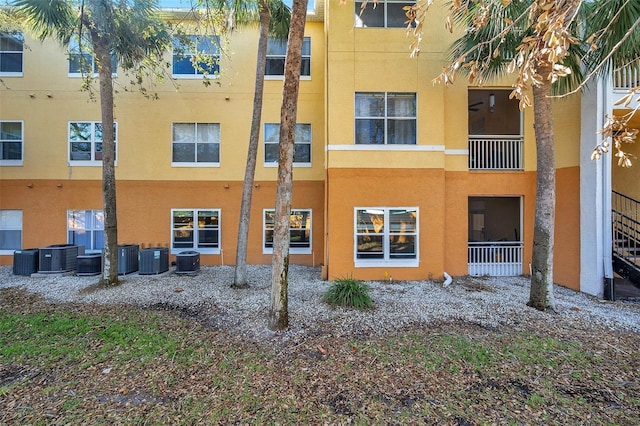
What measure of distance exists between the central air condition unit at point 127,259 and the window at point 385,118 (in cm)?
782

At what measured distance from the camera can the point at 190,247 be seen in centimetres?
1112

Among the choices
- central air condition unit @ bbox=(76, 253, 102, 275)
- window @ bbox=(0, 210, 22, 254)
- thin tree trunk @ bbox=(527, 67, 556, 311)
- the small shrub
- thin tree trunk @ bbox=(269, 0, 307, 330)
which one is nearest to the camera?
thin tree trunk @ bbox=(269, 0, 307, 330)

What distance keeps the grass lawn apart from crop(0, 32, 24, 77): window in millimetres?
10417

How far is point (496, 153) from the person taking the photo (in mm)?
9594

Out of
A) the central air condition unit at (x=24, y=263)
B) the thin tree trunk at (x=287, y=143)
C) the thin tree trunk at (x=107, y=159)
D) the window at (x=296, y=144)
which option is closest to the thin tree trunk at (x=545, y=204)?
the thin tree trunk at (x=287, y=143)

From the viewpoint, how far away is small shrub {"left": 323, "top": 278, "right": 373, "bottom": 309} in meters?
6.41

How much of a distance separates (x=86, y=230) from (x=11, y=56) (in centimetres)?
688

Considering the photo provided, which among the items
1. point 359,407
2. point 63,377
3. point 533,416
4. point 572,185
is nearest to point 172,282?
point 63,377

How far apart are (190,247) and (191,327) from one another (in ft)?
20.4

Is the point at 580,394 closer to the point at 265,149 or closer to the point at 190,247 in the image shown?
the point at 265,149

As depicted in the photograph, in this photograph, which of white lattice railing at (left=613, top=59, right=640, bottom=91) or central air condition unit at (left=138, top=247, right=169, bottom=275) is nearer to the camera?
white lattice railing at (left=613, top=59, right=640, bottom=91)

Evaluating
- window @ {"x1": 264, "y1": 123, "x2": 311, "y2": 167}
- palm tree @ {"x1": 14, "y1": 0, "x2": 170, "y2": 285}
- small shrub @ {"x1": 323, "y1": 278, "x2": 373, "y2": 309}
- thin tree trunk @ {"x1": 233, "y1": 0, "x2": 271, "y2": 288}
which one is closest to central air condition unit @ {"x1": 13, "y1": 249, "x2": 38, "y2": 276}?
palm tree @ {"x1": 14, "y1": 0, "x2": 170, "y2": 285}

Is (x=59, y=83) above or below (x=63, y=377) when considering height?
above

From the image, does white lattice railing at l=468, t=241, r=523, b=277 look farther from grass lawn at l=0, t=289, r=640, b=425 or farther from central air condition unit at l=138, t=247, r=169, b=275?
central air condition unit at l=138, t=247, r=169, b=275
